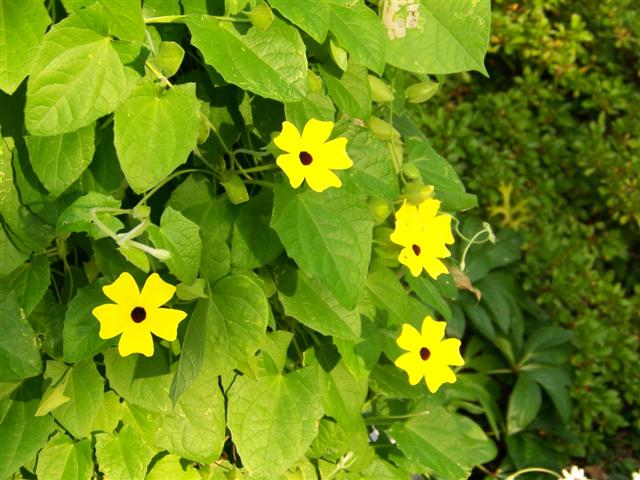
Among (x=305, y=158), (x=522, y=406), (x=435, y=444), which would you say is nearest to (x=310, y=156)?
(x=305, y=158)

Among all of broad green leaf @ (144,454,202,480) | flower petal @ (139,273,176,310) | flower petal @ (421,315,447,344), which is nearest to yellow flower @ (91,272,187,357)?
flower petal @ (139,273,176,310)

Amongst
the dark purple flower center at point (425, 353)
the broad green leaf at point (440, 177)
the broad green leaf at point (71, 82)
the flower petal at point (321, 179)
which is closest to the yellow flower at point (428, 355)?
the dark purple flower center at point (425, 353)

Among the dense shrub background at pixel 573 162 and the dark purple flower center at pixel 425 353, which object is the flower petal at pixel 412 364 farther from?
the dense shrub background at pixel 573 162

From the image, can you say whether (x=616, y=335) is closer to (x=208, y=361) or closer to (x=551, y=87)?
(x=551, y=87)

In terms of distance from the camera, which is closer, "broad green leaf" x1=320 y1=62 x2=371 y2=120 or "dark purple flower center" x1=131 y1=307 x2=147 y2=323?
"dark purple flower center" x1=131 y1=307 x2=147 y2=323

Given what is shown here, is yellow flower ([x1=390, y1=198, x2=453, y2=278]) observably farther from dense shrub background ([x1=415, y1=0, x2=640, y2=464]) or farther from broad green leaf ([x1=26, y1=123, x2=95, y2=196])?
dense shrub background ([x1=415, y1=0, x2=640, y2=464])

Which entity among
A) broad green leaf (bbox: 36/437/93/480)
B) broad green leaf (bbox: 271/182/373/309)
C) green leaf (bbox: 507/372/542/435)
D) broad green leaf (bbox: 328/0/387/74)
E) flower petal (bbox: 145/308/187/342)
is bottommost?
green leaf (bbox: 507/372/542/435)
